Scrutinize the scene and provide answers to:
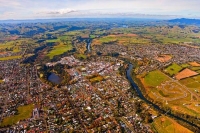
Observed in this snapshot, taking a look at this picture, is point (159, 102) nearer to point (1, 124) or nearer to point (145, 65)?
point (145, 65)

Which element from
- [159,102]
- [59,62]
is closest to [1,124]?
[159,102]

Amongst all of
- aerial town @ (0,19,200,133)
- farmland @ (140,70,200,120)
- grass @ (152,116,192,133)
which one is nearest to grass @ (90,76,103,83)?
aerial town @ (0,19,200,133)

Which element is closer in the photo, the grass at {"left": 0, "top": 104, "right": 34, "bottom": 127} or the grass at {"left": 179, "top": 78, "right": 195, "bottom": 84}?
the grass at {"left": 0, "top": 104, "right": 34, "bottom": 127}

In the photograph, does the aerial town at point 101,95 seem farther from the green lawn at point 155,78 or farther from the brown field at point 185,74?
the brown field at point 185,74

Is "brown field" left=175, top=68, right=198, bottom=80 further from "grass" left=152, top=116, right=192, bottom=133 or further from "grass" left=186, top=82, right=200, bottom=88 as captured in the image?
"grass" left=152, top=116, right=192, bottom=133

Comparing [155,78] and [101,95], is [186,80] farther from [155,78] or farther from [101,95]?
[101,95]

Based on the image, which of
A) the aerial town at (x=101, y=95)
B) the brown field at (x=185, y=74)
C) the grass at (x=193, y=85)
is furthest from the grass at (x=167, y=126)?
the brown field at (x=185, y=74)
